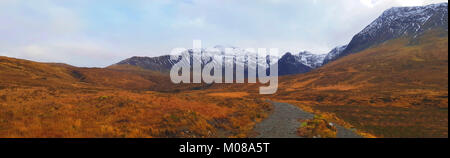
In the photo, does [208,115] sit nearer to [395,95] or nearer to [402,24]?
[395,95]

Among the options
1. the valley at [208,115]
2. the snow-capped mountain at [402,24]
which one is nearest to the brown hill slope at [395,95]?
the valley at [208,115]

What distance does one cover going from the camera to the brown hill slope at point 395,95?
21.8 metres

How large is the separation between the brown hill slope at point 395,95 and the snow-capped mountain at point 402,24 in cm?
1987

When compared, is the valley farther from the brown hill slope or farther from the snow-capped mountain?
the snow-capped mountain

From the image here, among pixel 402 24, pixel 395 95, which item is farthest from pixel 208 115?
pixel 402 24

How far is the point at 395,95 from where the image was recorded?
39.8 metres

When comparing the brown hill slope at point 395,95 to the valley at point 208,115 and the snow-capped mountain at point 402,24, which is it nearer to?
the valley at point 208,115

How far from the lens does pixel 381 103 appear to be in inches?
1389

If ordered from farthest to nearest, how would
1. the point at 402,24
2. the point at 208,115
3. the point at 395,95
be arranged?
the point at 402,24, the point at 395,95, the point at 208,115

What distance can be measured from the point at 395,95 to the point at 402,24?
507 ft

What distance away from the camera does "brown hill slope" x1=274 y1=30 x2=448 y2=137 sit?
2177 cm

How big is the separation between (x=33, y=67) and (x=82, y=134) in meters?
81.1
